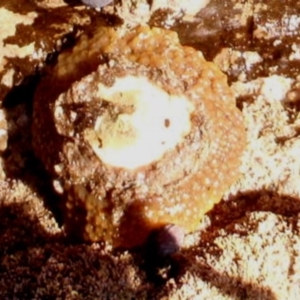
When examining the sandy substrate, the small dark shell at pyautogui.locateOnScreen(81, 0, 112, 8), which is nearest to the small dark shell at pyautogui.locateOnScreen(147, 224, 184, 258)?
the sandy substrate

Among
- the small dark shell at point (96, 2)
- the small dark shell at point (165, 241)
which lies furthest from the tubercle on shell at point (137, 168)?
the small dark shell at point (96, 2)

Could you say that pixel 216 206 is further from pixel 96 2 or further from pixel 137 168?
pixel 96 2

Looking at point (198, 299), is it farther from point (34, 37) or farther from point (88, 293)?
point (34, 37)

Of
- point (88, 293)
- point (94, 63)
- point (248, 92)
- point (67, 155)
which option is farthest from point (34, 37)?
point (88, 293)

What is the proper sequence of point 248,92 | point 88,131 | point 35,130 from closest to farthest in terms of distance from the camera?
point 88,131 → point 35,130 → point 248,92

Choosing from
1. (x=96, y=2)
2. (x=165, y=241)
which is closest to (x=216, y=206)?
(x=165, y=241)

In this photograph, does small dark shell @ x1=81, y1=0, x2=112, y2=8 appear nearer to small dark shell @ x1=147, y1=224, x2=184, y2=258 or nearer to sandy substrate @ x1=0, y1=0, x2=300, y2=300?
sandy substrate @ x1=0, y1=0, x2=300, y2=300
